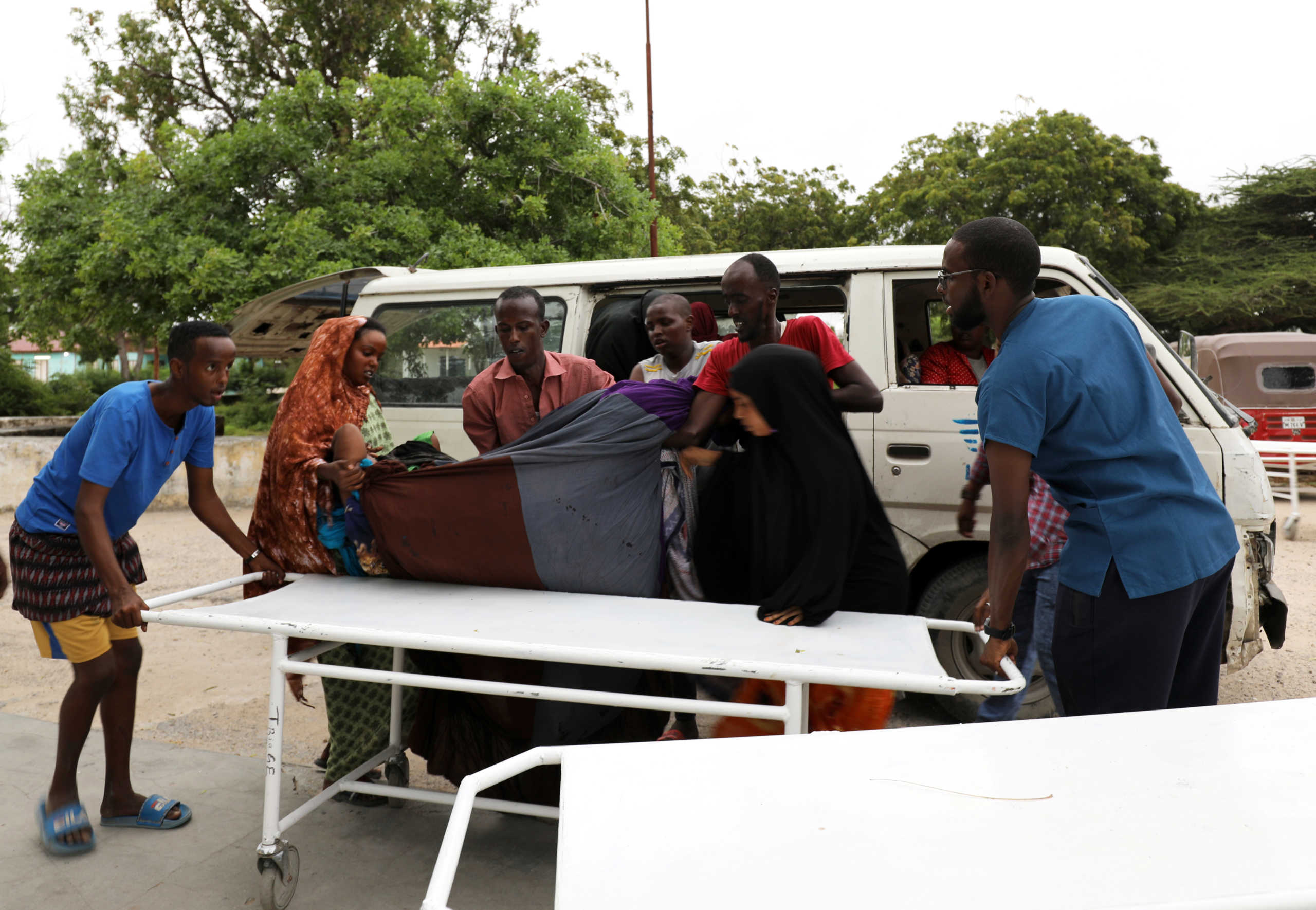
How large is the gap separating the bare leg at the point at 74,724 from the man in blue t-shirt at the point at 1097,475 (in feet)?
9.23

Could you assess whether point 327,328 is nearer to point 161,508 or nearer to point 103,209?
point 161,508

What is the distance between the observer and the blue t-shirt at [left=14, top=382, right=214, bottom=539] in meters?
2.89

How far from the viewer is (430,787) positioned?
3668 millimetres

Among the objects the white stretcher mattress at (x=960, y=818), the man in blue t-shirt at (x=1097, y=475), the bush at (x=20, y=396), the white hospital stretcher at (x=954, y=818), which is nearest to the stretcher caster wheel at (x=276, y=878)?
the white hospital stretcher at (x=954, y=818)

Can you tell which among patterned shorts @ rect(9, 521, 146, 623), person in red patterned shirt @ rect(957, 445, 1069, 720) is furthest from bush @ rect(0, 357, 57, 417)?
person in red patterned shirt @ rect(957, 445, 1069, 720)

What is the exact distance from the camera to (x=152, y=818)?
3.17 metres

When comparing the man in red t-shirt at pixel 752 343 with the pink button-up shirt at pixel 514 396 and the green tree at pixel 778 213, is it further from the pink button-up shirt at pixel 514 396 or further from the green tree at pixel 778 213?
the green tree at pixel 778 213

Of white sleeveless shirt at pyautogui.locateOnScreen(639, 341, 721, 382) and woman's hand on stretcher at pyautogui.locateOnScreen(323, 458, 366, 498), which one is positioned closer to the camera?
woman's hand on stretcher at pyautogui.locateOnScreen(323, 458, 366, 498)

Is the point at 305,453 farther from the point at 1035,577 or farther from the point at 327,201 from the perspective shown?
the point at 327,201

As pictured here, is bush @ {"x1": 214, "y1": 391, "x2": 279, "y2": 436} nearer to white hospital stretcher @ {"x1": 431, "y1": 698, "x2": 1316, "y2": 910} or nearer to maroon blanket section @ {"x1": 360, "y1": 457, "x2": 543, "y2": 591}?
maroon blanket section @ {"x1": 360, "y1": 457, "x2": 543, "y2": 591}

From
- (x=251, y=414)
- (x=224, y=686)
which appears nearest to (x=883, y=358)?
(x=224, y=686)

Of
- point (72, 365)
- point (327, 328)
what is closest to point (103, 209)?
point (327, 328)

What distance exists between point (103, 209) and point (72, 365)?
5922 cm

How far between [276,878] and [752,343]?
6.92 ft
